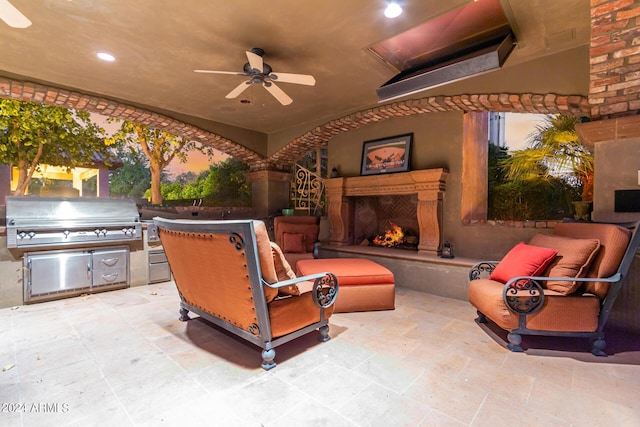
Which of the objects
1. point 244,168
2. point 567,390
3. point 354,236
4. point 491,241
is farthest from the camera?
point 244,168

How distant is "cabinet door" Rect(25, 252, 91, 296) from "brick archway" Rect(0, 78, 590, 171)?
84.9 inches

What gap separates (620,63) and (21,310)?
6371mm

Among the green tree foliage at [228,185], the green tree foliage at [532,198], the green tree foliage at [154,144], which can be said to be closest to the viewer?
the green tree foliage at [532,198]

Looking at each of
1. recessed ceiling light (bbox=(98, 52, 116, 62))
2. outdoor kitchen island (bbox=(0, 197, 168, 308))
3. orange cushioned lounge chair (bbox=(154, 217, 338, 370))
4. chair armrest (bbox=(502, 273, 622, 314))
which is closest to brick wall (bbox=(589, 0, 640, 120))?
chair armrest (bbox=(502, 273, 622, 314))

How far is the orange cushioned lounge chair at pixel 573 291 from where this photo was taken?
2168mm

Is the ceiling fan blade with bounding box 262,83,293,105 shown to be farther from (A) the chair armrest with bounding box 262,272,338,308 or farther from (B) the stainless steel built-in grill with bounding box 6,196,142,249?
(B) the stainless steel built-in grill with bounding box 6,196,142,249

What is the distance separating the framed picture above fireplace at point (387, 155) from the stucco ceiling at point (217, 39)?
93 cm

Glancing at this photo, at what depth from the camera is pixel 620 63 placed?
2.48 m

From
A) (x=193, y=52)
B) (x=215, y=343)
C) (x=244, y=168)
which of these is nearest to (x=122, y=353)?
(x=215, y=343)

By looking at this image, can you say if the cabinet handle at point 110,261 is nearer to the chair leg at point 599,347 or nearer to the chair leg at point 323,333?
the chair leg at point 323,333

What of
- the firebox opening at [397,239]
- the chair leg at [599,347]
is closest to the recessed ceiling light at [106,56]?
the firebox opening at [397,239]

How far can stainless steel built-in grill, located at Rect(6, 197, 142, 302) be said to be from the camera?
338 centimetres

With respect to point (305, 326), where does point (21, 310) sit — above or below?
below

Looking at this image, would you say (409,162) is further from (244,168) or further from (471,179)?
(244,168)
